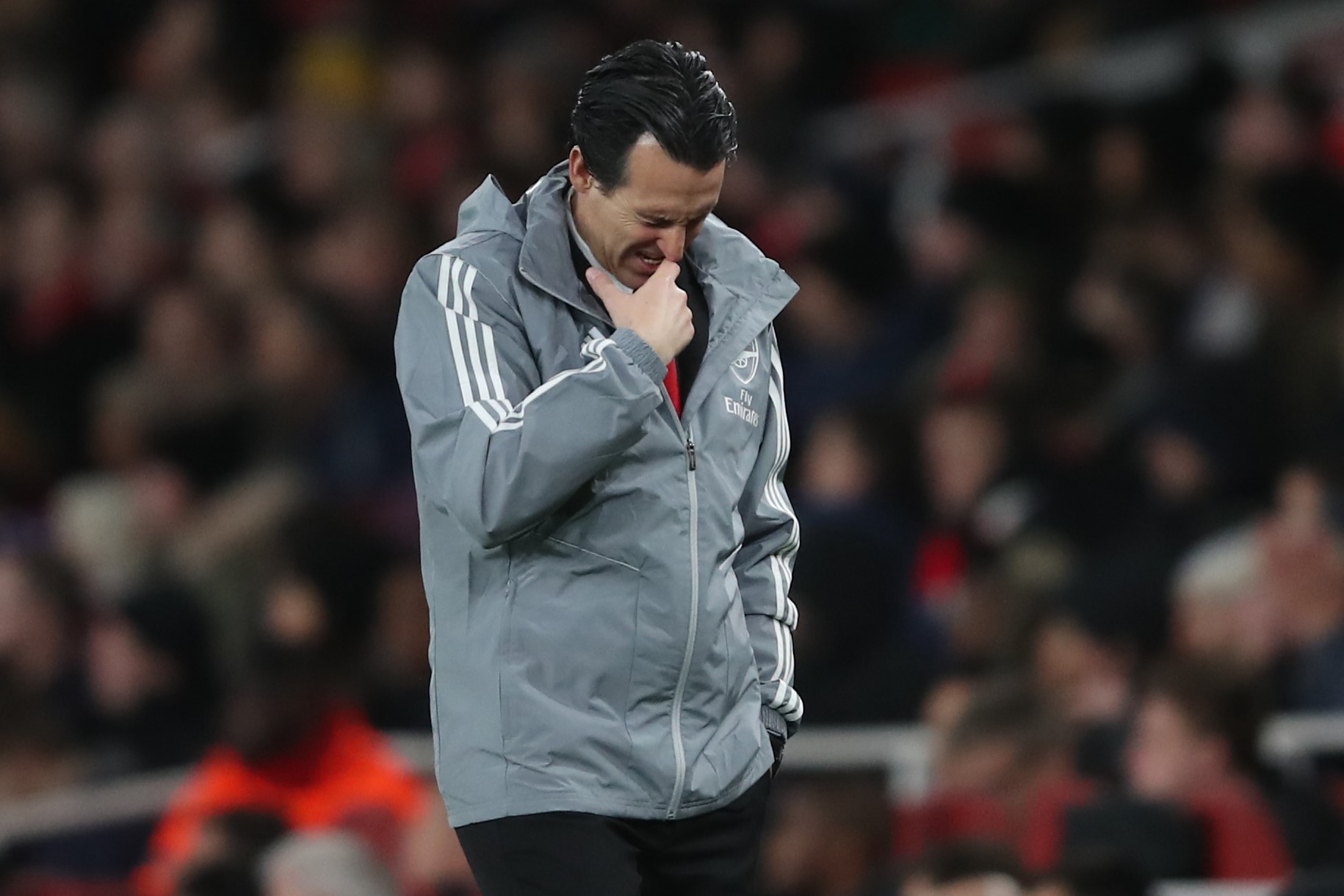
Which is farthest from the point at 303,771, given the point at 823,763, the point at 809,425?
the point at 809,425

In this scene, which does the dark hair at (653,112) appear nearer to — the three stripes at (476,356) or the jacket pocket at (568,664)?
the three stripes at (476,356)

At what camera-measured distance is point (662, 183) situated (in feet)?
9.21

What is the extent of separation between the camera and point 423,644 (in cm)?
701

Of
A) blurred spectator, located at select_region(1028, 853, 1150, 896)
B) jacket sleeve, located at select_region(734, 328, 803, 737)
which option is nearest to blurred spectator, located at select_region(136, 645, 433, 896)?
blurred spectator, located at select_region(1028, 853, 1150, 896)

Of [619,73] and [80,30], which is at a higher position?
[80,30]

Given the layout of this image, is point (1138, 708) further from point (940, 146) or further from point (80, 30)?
point (80, 30)

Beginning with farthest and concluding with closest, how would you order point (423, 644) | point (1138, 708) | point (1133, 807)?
point (423, 644)
point (1138, 708)
point (1133, 807)

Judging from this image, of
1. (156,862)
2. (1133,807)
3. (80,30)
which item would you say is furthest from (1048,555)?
(80,30)

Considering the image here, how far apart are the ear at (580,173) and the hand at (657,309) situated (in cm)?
11

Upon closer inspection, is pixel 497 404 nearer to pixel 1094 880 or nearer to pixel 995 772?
pixel 1094 880

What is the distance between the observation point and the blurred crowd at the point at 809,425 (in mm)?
5445

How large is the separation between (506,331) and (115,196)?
781cm

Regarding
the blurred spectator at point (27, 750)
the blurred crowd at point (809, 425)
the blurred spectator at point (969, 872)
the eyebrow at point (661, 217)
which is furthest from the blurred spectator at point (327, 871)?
the eyebrow at point (661, 217)

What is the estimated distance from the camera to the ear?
2.89 metres
